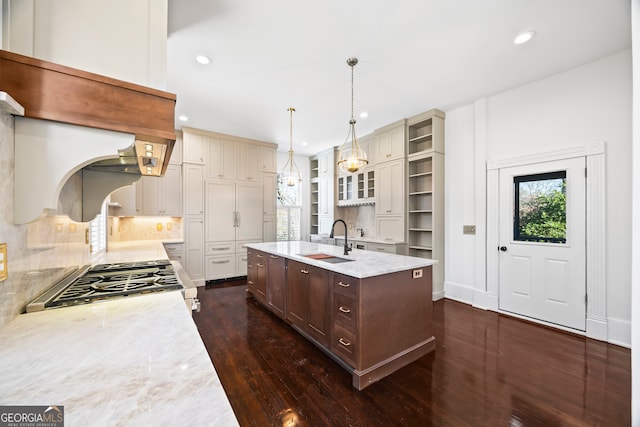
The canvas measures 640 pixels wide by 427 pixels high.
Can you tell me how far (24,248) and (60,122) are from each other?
0.50m

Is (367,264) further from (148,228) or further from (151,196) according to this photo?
(148,228)

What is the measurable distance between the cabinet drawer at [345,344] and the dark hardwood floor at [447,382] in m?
0.18

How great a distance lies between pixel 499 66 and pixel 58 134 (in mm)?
3954

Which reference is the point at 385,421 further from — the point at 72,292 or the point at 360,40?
the point at 360,40

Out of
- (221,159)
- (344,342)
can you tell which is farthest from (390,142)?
(344,342)

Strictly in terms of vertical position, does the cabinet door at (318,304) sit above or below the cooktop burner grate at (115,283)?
below

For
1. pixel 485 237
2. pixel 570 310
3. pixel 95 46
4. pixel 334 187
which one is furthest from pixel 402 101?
pixel 95 46

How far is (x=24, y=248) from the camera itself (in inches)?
36.4

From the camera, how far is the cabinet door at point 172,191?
4758 mm

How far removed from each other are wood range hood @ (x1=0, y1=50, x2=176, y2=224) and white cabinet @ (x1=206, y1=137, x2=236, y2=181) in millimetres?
4469

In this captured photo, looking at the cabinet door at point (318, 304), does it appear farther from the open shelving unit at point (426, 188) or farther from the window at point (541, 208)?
the window at point (541, 208)

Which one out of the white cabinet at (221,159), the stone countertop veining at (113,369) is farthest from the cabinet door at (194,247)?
the stone countertop veining at (113,369)

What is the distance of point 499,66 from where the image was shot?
297 centimetres

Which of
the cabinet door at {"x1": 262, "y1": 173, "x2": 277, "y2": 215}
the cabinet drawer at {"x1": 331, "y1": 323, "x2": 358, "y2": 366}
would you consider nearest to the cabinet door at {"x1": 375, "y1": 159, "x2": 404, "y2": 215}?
the cabinet door at {"x1": 262, "y1": 173, "x2": 277, "y2": 215}
